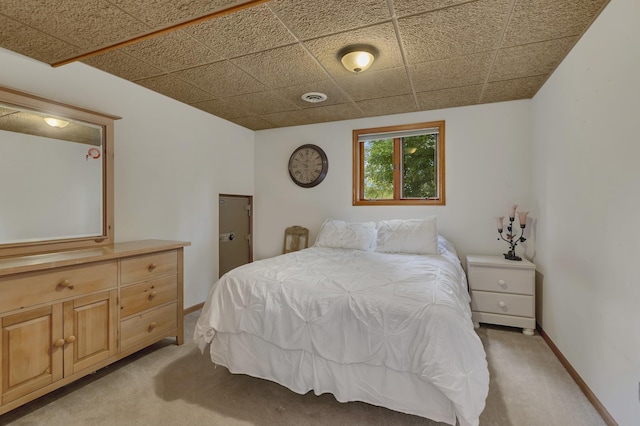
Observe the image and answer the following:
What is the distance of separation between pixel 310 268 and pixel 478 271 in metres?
1.83

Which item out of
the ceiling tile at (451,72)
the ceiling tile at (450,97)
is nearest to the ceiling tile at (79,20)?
the ceiling tile at (451,72)

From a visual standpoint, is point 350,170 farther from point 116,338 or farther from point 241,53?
point 116,338

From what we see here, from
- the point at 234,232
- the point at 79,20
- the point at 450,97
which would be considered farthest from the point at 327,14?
the point at 234,232

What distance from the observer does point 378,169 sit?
160 inches

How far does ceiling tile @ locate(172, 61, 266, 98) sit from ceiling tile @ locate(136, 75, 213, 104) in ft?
0.35

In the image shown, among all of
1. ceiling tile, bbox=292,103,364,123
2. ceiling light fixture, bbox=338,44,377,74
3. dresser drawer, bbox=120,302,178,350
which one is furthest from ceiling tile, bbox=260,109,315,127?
dresser drawer, bbox=120,302,178,350

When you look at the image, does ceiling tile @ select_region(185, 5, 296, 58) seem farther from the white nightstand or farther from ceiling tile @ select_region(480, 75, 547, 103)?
the white nightstand

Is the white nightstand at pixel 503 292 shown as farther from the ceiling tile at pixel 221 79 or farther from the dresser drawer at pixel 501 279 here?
the ceiling tile at pixel 221 79

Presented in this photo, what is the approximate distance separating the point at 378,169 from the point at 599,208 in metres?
2.48

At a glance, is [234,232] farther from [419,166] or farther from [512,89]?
[512,89]

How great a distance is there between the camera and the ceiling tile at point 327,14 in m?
1.74

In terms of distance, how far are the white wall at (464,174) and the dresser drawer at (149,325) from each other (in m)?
2.14

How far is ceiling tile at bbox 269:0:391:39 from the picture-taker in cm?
174

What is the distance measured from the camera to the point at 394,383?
1.63m
